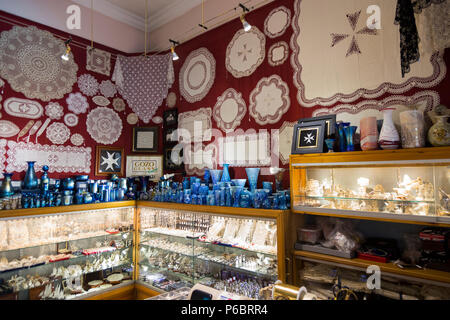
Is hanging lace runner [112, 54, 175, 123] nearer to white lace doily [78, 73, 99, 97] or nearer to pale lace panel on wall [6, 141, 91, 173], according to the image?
white lace doily [78, 73, 99, 97]

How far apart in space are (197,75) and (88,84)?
67.1 inches

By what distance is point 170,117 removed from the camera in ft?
14.5

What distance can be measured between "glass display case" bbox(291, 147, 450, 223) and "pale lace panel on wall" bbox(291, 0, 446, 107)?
2.41ft

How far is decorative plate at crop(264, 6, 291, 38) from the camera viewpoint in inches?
124

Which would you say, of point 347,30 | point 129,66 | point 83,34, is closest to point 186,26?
point 129,66

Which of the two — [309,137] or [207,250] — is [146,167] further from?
[309,137]

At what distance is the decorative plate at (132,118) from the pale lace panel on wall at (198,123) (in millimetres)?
868

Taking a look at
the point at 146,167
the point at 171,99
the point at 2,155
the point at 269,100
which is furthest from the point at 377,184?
the point at 2,155

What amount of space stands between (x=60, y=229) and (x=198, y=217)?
5.79ft

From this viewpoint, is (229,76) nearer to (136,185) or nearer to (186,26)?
(186,26)

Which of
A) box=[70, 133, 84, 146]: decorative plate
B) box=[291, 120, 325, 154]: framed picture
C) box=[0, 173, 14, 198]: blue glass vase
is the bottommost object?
box=[0, 173, 14, 198]: blue glass vase

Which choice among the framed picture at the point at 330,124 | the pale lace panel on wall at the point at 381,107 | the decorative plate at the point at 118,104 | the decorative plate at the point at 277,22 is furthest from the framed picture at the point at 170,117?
the framed picture at the point at 330,124

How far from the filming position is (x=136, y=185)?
442 centimetres

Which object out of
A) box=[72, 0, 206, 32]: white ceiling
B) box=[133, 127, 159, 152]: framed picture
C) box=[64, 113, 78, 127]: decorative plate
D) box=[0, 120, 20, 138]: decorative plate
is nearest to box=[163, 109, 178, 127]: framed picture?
box=[133, 127, 159, 152]: framed picture
